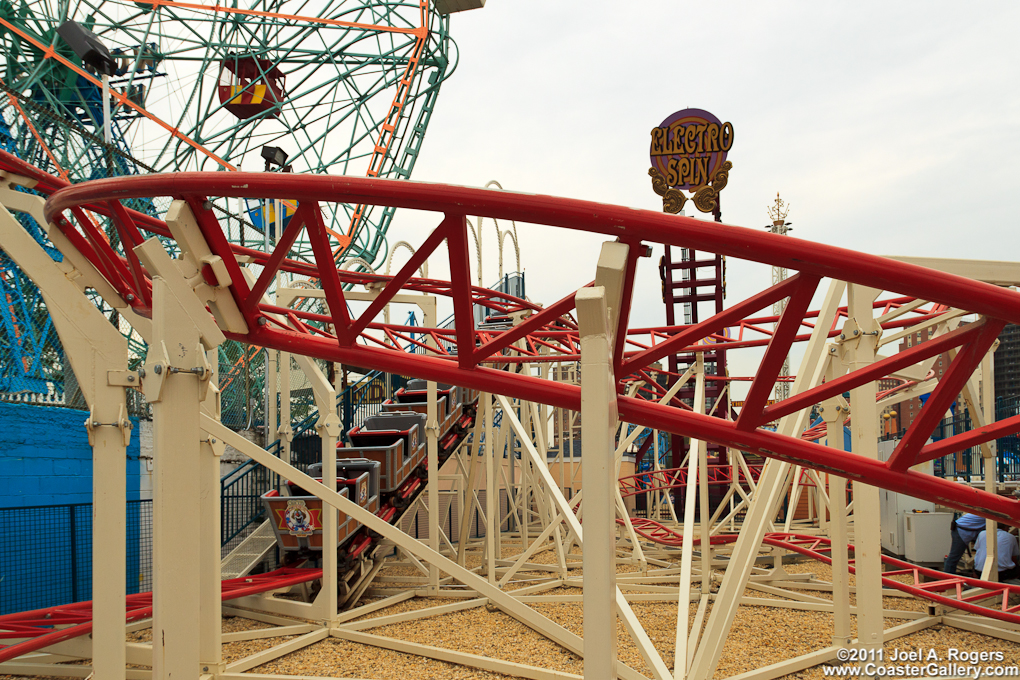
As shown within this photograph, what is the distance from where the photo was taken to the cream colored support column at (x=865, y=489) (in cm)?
558

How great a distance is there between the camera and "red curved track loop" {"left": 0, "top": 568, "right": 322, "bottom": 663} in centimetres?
690

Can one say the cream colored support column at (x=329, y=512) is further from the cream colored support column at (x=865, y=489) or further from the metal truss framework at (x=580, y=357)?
the cream colored support column at (x=865, y=489)

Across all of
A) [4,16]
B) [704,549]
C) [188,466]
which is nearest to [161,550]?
[188,466]

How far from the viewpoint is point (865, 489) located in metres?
5.79

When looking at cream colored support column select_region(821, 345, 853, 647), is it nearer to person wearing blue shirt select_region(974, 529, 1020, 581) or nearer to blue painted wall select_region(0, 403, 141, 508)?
person wearing blue shirt select_region(974, 529, 1020, 581)

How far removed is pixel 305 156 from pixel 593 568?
19367mm

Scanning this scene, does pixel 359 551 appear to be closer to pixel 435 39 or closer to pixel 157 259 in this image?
pixel 157 259

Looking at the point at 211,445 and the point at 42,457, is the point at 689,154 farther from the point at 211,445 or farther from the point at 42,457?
the point at 42,457

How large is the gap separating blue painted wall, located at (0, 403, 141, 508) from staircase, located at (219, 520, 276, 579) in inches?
78.8

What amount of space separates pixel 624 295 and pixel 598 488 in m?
1.28

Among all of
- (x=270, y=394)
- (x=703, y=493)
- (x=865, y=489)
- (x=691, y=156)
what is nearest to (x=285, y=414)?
(x=270, y=394)

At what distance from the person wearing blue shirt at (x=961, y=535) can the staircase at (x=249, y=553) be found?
32.1 feet

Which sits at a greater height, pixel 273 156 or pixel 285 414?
pixel 273 156

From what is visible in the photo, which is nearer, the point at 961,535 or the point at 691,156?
the point at 961,535
